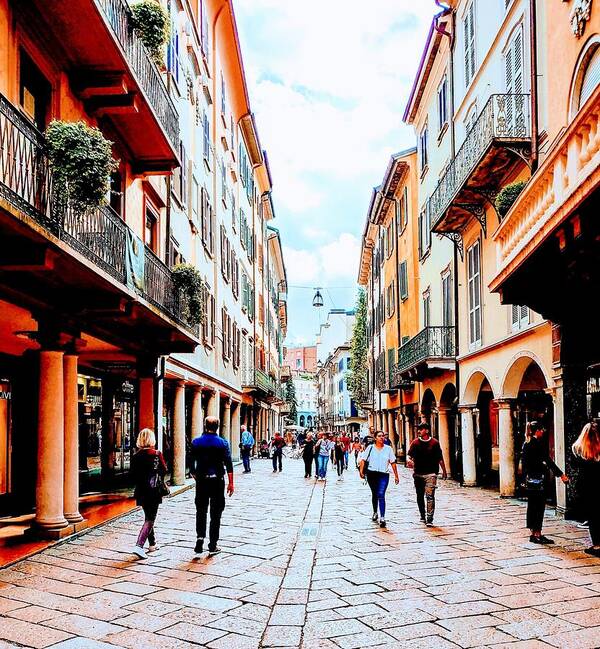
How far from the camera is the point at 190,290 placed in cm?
1802

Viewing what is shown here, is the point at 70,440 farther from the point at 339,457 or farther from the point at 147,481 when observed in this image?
the point at 339,457

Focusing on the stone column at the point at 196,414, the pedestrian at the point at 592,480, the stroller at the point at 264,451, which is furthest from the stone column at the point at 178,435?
the stroller at the point at 264,451

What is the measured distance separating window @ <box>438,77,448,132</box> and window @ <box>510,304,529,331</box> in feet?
30.0

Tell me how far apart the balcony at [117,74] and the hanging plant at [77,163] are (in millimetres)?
1899

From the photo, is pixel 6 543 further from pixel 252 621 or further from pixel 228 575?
pixel 252 621

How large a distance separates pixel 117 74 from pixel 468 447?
45.2 ft

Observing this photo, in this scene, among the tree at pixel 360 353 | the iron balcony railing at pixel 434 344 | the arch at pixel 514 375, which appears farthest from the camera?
the tree at pixel 360 353

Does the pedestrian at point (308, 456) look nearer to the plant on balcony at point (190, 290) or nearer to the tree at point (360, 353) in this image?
the plant on balcony at point (190, 290)

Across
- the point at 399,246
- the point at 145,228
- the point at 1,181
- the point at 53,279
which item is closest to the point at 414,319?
the point at 399,246

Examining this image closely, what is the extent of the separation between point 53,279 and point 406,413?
2701 centimetres

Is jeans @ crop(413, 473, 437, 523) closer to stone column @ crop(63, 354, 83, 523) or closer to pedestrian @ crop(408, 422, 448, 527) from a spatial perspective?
pedestrian @ crop(408, 422, 448, 527)

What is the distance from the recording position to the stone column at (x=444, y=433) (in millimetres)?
25109

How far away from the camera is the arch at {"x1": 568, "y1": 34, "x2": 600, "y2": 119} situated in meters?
12.6

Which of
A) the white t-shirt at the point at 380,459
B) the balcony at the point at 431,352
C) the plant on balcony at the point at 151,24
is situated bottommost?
the white t-shirt at the point at 380,459
